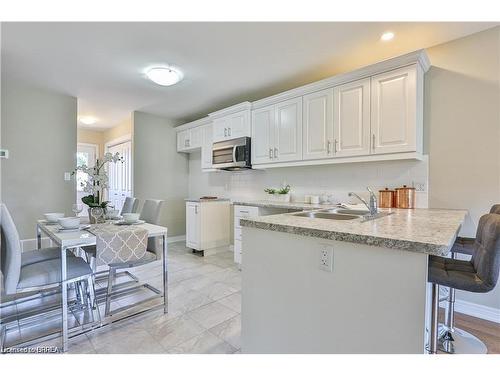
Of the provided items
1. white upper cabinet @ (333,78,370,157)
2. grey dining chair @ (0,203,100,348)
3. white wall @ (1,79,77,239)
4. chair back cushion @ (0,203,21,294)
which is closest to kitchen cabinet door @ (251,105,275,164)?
white upper cabinet @ (333,78,370,157)

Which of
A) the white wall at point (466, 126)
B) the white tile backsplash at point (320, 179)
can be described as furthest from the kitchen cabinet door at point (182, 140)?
the white wall at point (466, 126)

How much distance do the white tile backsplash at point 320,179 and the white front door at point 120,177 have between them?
153 cm

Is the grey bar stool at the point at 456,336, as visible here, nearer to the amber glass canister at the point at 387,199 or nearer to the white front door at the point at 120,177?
the amber glass canister at the point at 387,199

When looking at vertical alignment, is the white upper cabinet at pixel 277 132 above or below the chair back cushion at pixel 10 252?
above

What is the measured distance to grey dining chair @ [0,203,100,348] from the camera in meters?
1.61

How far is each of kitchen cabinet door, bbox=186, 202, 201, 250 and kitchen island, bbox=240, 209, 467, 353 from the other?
262 centimetres

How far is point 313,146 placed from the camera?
3.05 meters

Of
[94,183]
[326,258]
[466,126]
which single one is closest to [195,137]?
[94,183]

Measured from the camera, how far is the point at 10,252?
5.27ft

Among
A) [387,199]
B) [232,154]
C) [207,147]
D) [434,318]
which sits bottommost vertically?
[434,318]

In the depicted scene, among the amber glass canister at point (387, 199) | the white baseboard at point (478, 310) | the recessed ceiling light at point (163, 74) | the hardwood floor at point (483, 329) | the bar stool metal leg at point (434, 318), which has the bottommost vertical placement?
the hardwood floor at point (483, 329)

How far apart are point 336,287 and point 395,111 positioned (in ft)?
6.37

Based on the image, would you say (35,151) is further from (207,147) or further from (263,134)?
(263,134)

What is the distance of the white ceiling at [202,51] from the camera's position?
2236 mm
